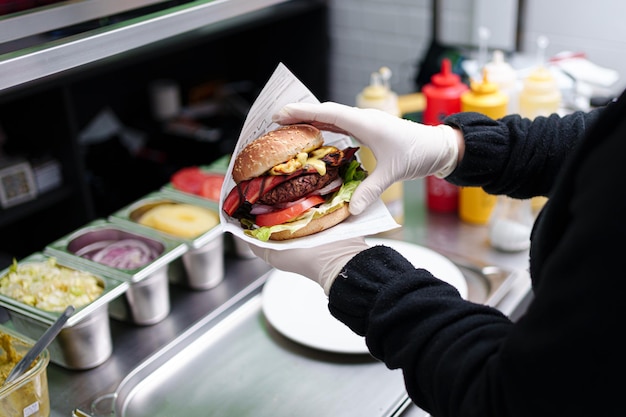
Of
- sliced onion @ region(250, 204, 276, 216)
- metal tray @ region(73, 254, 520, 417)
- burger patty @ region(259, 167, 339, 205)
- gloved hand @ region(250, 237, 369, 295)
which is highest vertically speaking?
burger patty @ region(259, 167, 339, 205)

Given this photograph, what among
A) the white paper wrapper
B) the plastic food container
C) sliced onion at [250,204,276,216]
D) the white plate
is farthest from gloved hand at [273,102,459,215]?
the plastic food container

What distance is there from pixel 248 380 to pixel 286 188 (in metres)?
0.37

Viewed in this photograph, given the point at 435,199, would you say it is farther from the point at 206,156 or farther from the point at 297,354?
the point at 206,156

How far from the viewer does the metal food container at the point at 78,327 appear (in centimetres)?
118

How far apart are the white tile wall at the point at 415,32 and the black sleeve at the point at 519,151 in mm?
1299

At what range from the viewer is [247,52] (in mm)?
3744

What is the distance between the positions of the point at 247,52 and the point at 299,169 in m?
2.70

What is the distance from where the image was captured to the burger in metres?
1.17

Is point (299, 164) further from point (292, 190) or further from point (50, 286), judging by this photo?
point (50, 286)

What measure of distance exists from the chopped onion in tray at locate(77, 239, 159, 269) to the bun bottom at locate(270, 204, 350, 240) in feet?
1.16

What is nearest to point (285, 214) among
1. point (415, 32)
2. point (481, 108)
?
point (481, 108)

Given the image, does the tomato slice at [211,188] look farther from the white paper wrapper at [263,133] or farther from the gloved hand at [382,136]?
the gloved hand at [382,136]

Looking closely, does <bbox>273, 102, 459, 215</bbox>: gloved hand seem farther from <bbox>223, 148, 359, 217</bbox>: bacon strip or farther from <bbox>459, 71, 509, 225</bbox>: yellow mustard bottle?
<bbox>459, 71, 509, 225</bbox>: yellow mustard bottle

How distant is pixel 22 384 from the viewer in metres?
1.04
